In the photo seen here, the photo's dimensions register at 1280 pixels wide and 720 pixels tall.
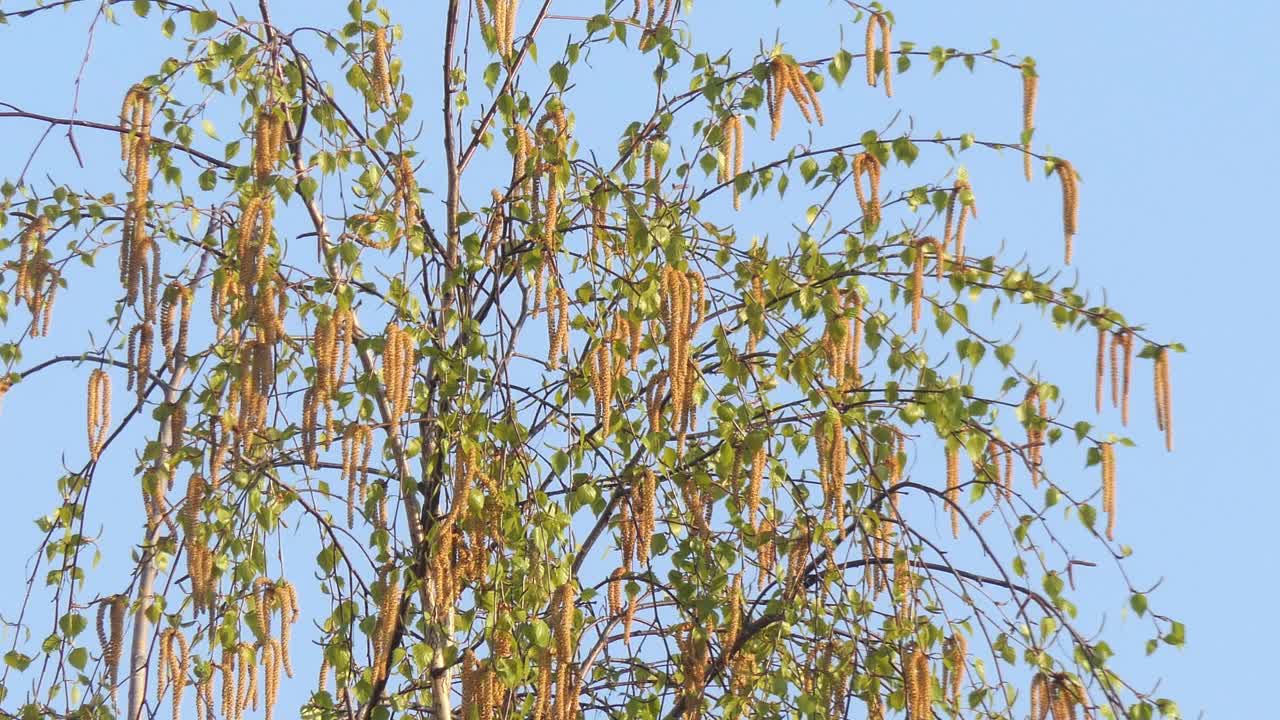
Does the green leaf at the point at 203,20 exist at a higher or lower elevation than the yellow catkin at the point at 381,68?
higher

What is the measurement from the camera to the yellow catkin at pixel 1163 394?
16.2 feet

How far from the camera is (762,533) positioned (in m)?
5.46

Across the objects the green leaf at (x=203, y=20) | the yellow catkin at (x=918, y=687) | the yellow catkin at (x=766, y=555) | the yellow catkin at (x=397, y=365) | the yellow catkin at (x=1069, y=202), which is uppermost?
the green leaf at (x=203, y=20)

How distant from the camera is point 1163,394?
16.4 feet

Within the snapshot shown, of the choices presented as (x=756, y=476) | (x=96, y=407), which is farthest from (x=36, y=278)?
(x=756, y=476)

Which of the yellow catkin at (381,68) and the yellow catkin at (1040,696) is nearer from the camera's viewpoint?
the yellow catkin at (1040,696)

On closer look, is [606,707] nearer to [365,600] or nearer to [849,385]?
[365,600]

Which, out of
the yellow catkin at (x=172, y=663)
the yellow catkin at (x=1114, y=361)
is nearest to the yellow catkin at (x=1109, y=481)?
the yellow catkin at (x=1114, y=361)

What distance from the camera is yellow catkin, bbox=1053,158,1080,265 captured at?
17.1ft

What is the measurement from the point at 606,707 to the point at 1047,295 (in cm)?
201

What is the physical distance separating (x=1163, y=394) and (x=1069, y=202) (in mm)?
670

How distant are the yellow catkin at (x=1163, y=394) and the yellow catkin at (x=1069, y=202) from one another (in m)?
0.41

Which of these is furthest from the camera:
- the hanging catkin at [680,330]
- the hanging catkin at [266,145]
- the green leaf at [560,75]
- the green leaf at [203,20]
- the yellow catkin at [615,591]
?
the green leaf at [560,75]

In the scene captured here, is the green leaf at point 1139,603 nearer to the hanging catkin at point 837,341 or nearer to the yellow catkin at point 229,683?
the hanging catkin at point 837,341
